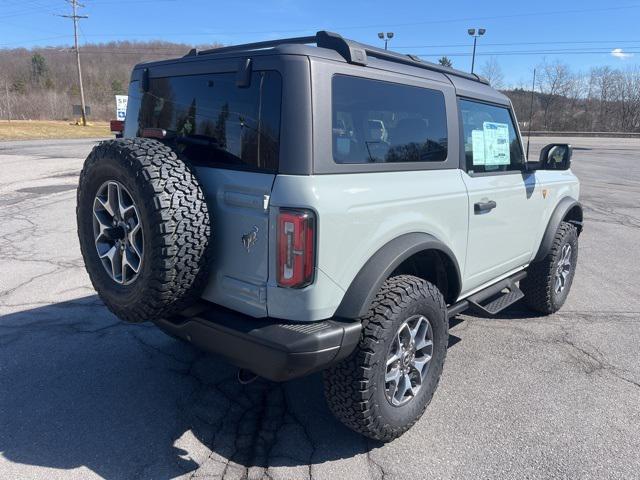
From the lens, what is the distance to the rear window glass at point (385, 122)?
251 centimetres

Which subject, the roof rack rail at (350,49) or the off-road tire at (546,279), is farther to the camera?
the off-road tire at (546,279)

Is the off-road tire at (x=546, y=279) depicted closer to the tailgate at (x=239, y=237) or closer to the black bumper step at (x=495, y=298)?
the black bumper step at (x=495, y=298)

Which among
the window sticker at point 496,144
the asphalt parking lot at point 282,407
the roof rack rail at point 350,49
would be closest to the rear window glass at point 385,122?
the roof rack rail at point 350,49

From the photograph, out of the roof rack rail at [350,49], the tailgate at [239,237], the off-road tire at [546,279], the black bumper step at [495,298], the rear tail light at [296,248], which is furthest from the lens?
the off-road tire at [546,279]

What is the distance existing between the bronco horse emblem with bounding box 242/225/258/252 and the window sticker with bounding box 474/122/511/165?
6.72 ft

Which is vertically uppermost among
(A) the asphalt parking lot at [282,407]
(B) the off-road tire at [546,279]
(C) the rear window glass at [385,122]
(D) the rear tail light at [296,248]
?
(C) the rear window glass at [385,122]

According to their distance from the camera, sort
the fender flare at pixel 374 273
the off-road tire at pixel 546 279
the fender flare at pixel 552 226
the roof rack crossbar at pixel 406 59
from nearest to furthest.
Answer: the fender flare at pixel 374 273 → the roof rack crossbar at pixel 406 59 → the fender flare at pixel 552 226 → the off-road tire at pixel 546 279

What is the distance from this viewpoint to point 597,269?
21.2 ft

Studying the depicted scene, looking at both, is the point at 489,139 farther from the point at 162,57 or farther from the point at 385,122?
the point at 162,57

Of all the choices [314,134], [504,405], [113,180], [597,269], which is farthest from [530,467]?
[597,269]

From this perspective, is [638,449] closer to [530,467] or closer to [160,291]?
[530,467]

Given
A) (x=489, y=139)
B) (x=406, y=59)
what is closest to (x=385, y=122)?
(x=406, y=59)

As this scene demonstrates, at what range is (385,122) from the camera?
2.77 metres

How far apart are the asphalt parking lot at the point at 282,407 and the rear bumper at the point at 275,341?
644 millimetres
